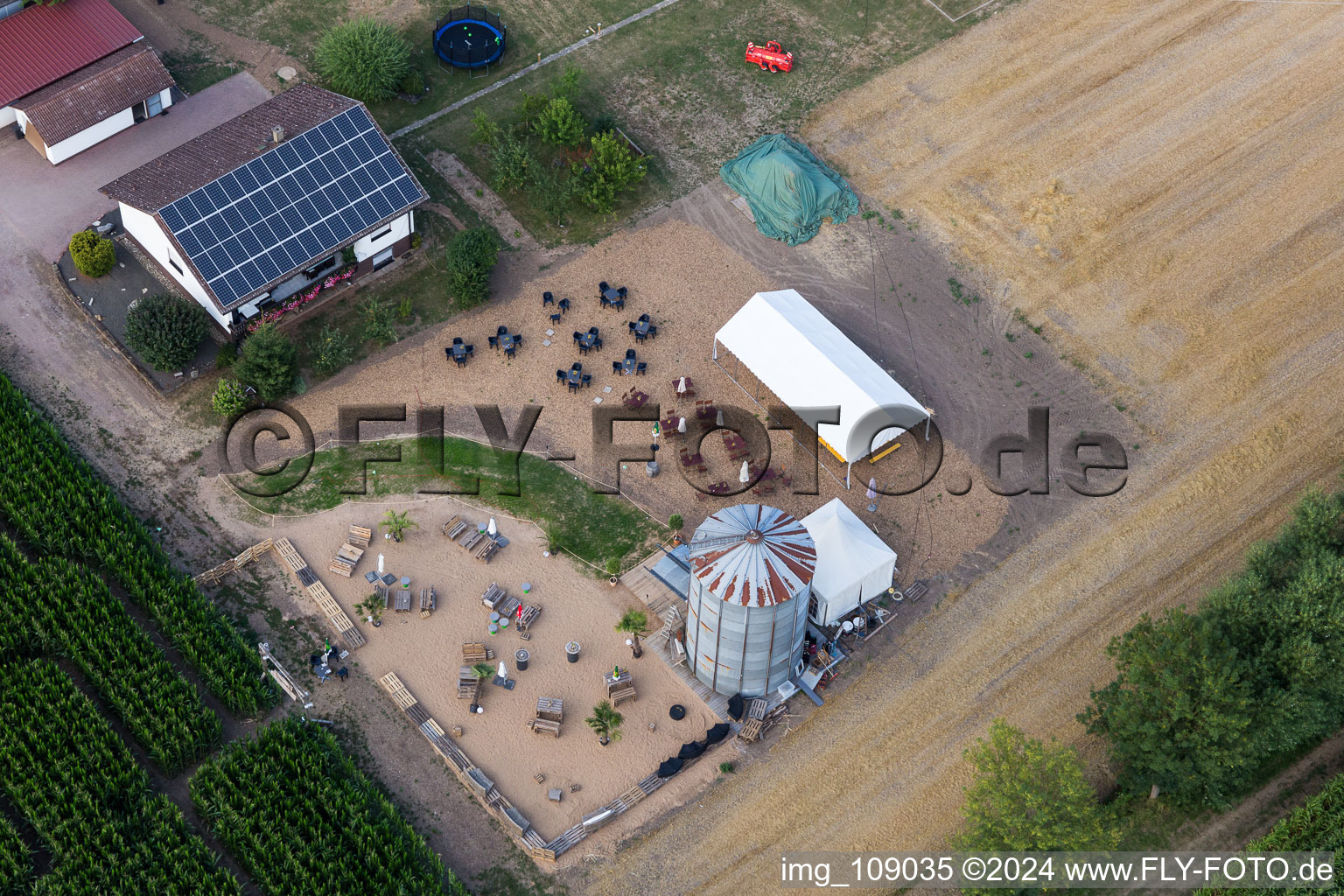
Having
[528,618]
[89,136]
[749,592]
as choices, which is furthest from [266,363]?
[749,592]

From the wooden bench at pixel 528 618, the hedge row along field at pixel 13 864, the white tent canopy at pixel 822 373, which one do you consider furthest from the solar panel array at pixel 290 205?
the hedge row along field at pixel 13 864

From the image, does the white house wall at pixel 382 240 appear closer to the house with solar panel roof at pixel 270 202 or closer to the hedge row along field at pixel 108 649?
the house with solar panel roof at pixel 270 202

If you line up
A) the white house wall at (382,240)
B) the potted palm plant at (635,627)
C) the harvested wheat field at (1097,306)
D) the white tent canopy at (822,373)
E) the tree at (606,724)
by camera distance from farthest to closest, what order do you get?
1. the white house wall at (382,240)
2. the white tent canopy at (822,373)
3. the potted palm plant at (635,627)
4. the tree at (606,724)
5. the harvested wheat field at (1097,306)

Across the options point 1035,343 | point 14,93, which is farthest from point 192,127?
point 1035,343

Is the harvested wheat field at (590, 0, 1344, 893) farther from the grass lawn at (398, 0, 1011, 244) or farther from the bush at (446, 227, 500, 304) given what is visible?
the bush at (446, 227, 500, 304)

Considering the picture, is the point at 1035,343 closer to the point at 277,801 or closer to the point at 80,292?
the point at 277,801

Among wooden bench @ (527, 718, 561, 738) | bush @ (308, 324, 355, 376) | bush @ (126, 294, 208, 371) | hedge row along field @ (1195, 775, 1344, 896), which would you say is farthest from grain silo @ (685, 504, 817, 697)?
bush @ (126, 294, 208, 371)
